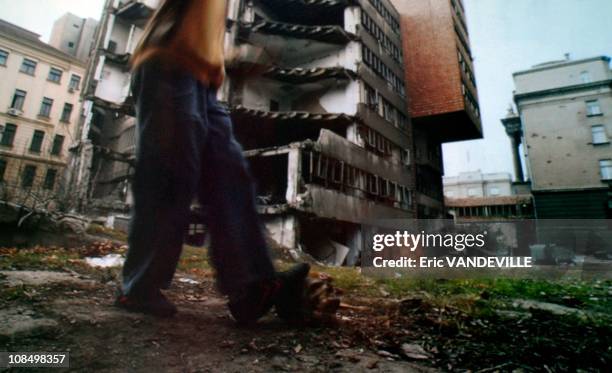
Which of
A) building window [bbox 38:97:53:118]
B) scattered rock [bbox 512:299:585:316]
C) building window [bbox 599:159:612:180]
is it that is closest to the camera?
scattered rock [bbox 512:299:585:316]

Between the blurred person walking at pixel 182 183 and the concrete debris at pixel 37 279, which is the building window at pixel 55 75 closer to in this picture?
the concrete debris at pixel 37 279

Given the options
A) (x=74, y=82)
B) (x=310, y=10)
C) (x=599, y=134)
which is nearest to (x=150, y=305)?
(x=310, y=10)

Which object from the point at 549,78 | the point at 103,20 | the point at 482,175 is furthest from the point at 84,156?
the point at 482,175

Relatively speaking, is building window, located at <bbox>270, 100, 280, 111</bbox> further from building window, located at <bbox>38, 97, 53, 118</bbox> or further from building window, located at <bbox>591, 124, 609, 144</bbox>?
building window, located at <bbox>591, 124, 609, 144</bbox>

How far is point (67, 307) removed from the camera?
1.63m

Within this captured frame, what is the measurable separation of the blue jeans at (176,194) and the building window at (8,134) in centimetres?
2185

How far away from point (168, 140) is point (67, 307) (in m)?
1.02

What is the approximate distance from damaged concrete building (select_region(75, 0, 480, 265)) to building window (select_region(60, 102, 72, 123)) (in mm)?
6317

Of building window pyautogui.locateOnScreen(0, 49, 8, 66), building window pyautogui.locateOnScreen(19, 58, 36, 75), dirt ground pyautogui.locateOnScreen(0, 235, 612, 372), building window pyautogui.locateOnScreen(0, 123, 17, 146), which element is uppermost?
building window pyautogui.locateOnScreen(19, 58, 36, 75)

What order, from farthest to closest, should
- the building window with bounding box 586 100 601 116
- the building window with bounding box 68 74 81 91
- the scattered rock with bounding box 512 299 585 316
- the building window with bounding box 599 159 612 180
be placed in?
the building window with bounding box 586 100 601 116 → the building window with bounding box 68 74 81 91 → the building window with bounding box 599 159 612 180 → the scattered rock with bounding box 512 299 585 316

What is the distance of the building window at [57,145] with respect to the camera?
2199 centimetres

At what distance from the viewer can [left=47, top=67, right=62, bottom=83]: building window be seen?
20.9 m

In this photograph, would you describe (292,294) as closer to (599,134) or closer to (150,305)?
(150,305)

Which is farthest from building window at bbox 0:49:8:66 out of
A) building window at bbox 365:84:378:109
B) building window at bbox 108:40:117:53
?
building window at bbox 365:84:378:109
